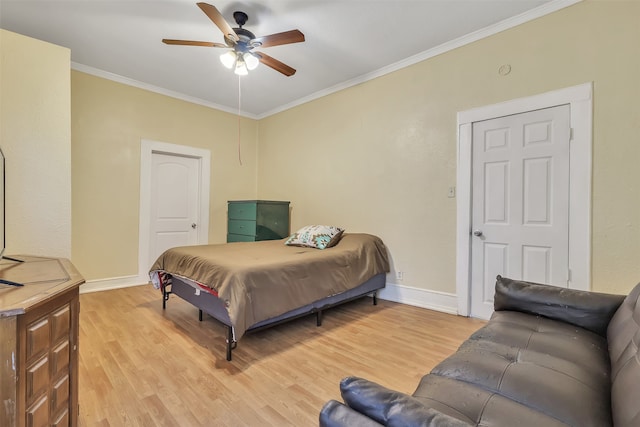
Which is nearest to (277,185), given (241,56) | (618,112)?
(241,56)

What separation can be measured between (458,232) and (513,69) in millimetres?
1600

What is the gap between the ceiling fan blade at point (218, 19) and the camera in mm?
1994

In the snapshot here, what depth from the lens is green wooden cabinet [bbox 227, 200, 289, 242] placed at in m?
4.22

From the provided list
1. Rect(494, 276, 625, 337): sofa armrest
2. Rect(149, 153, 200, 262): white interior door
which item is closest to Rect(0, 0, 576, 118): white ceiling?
Rect(149, 153, 200, 262): white interior door

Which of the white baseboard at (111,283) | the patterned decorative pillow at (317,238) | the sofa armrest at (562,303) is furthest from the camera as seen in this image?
the white baseboard at (111,283)

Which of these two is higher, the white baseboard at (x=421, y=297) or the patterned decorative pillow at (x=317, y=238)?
the patterned decorative pillow at (x=317, y=238)

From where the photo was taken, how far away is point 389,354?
222 cm

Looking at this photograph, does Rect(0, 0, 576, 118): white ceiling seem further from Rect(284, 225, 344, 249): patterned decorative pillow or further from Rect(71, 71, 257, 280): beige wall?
Rect(284, 225, 344, 249): patterned decorative pillow

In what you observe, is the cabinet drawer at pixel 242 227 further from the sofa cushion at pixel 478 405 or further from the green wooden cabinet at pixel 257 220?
the sofa cushion at pixel 478 405

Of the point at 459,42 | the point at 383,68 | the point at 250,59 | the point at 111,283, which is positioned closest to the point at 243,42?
the point at 250,59

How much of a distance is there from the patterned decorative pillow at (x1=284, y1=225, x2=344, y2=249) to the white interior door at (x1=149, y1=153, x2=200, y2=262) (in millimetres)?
1970

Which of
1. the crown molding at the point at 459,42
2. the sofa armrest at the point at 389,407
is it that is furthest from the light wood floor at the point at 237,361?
the crown molding at the point at 459,42

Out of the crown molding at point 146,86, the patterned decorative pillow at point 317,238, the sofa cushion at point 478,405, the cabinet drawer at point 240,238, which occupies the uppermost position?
the crown molding at point 146,86

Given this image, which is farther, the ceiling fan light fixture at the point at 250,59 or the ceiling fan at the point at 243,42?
the ceiling fan light fixture at the point at 250,59
